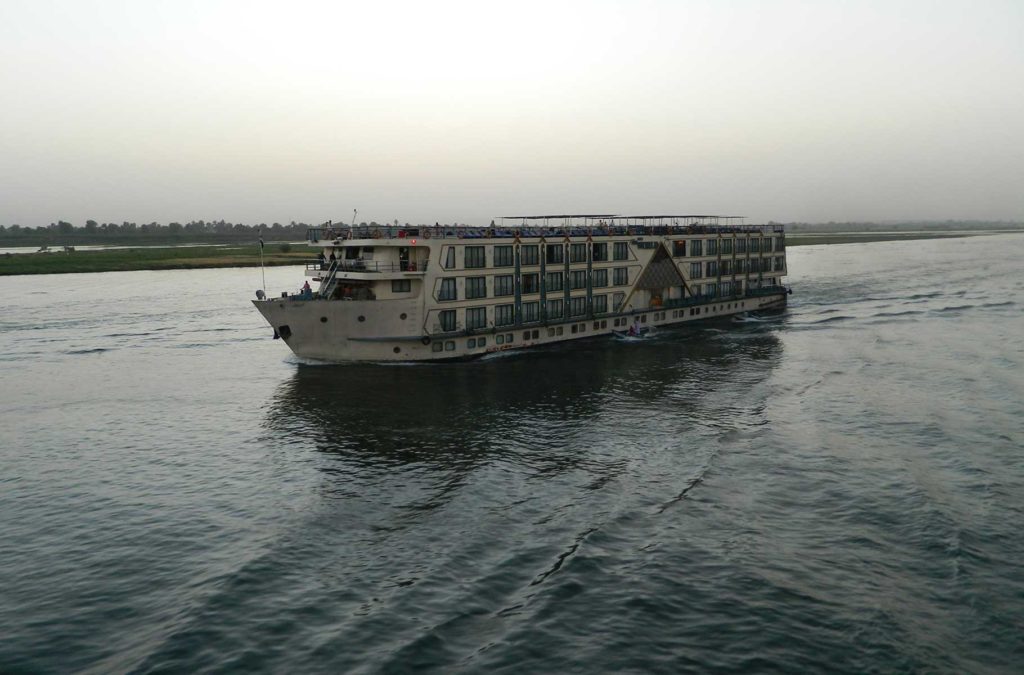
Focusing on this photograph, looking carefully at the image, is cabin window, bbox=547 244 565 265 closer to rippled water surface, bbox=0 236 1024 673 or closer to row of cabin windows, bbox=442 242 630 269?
row of cabin windows, bbox=442 242 630 269

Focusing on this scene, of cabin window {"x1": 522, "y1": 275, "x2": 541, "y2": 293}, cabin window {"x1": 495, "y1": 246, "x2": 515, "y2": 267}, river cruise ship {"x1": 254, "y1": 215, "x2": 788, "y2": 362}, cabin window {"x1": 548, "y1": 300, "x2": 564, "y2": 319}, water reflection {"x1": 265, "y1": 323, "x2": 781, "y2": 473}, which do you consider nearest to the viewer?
water reflection {"x1": 265, "y1": 323, "x2": 781, "y2": 473}

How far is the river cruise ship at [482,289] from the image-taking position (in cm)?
5969

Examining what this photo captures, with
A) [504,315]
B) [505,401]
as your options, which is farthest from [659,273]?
[505,401]

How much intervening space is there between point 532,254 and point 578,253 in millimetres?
6436

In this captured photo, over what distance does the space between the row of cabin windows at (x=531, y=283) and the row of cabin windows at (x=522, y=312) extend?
1.17 meters

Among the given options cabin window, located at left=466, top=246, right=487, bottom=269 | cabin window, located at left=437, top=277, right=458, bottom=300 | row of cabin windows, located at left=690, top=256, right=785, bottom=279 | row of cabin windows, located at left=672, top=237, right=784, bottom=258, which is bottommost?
cabin window, located at left=437, top=277, right=458, bottom=300

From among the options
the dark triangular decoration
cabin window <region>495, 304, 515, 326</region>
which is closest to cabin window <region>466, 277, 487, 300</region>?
cabin window <region>495, 304, 515, 326</region>

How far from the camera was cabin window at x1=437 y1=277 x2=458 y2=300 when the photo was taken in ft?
202

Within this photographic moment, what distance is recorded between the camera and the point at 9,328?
8269cm

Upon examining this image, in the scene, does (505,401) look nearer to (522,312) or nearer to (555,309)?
(522,312)

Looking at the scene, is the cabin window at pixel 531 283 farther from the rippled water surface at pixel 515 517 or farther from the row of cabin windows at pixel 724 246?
the row of cabin windows at pixel 724 246

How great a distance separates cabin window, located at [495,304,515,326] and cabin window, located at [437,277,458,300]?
550cm

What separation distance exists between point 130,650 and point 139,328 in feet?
226

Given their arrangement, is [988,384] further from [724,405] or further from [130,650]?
[130,650]
